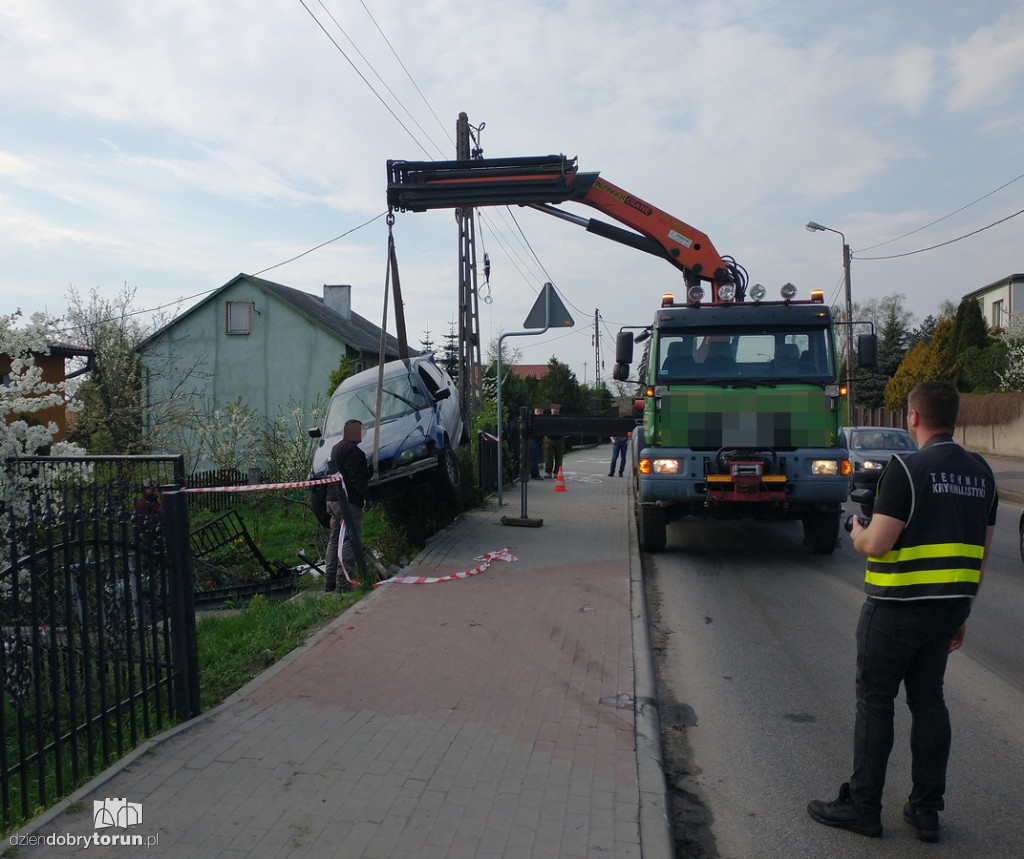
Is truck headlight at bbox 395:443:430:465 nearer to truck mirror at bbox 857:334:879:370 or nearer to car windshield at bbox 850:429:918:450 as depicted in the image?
truck mirror at bbox 857:334:879:370

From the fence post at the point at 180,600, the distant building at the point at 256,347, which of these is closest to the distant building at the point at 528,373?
the distant building at the point at 256,347

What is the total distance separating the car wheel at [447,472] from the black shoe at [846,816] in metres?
8.17

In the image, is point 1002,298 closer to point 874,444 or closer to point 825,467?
point 874,444

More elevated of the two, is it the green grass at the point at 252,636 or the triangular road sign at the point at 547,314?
the triangular road sign at the point at 547,314

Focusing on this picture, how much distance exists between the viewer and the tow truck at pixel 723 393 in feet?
31.1

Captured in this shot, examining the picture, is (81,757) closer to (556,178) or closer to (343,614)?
(343,614)

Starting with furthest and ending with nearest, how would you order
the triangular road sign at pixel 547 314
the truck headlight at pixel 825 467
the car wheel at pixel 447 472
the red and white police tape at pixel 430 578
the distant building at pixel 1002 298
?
the distant building at pixel 1002 298 → the triangular road sign at pixel 547 314 → the car wheel at pixel 447 472 → the truck headlight at pixel 825 467 → the red and white police tape at pixel 430 578

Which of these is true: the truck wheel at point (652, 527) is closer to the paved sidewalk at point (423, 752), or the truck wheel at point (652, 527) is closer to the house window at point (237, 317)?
the paved sidewalk at point (423, 752)

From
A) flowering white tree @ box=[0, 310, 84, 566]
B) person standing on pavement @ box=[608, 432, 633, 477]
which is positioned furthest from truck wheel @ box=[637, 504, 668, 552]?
person standing on pavement @ box=[608, 432, 633, 477]

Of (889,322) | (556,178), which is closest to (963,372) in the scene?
(889,322)

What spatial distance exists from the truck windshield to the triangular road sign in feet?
8.74

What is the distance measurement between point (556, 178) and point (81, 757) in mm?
8560

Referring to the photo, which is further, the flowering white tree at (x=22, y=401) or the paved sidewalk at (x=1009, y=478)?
the paved sidewalk at (x=1009, y=478)

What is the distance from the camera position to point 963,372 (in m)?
34.8
